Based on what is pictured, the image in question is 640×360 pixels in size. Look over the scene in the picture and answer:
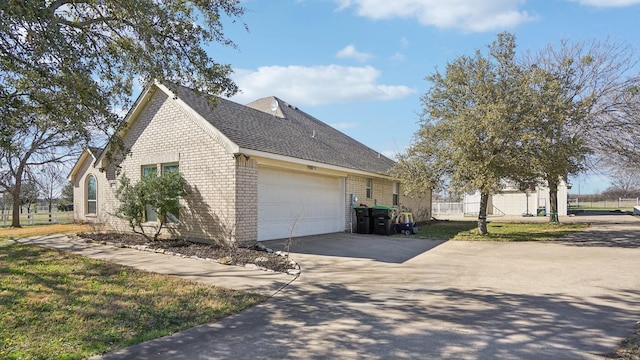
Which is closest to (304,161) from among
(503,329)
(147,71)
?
(147,71)

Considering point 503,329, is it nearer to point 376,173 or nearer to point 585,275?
point 585,275

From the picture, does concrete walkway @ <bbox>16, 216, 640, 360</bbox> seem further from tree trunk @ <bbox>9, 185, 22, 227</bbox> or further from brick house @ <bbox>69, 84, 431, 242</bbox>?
tree trunk @ <bbox>9, 185, 22, 227</bbox>

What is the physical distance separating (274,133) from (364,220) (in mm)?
5257

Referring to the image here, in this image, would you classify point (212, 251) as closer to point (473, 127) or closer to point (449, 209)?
point (473, 127)

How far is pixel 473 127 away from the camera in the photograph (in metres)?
14.8

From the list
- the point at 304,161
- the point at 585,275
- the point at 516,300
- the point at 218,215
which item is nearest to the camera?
the point at 516,300

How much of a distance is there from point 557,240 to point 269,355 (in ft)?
48.7

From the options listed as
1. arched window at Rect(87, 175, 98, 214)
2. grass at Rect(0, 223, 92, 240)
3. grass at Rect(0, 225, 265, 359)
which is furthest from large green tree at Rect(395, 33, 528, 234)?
arched window at Rect(87, 175, 98, 214)

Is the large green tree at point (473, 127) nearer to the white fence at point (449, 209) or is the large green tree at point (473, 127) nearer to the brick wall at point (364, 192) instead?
the brick wall at point (364, 192)

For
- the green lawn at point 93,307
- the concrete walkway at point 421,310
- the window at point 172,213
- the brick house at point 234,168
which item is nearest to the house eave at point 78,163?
the brick house at point 234,168

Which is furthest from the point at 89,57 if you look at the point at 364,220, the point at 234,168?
the point at 364,220

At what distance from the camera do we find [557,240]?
50.6 ft

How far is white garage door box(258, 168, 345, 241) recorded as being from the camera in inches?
489

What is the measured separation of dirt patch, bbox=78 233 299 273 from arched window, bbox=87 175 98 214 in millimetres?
8809
